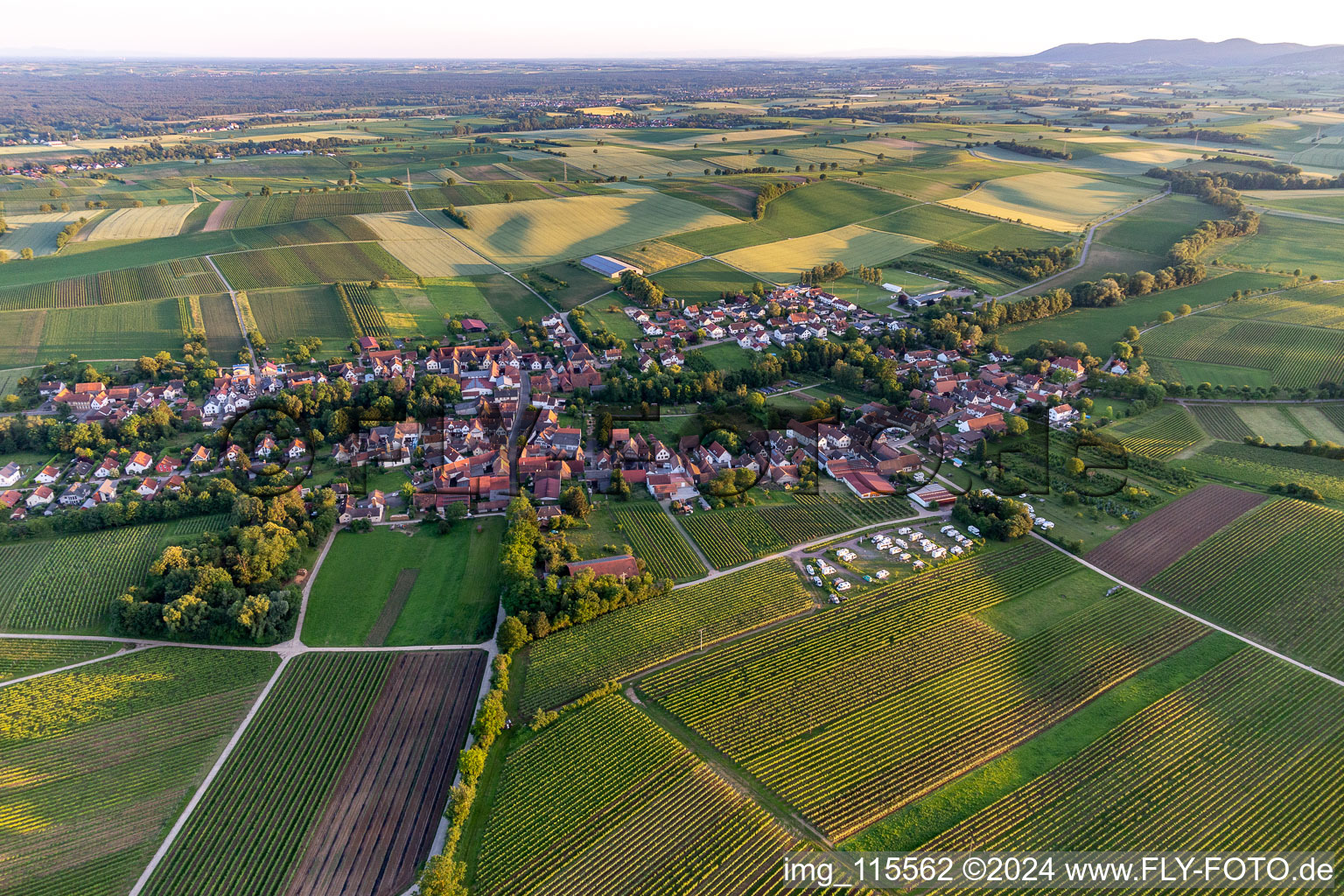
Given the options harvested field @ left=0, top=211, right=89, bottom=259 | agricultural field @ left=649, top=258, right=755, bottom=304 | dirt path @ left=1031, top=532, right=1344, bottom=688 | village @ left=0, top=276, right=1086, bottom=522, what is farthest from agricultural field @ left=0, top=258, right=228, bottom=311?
dirt path @ left=1031, top=532, right=1344, bottom=688

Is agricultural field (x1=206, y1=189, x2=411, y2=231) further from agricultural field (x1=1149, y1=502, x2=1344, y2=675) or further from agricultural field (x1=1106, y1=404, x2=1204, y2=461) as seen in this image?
agricultural field (x1=1149, y1=502, x2=1344, y2=675)

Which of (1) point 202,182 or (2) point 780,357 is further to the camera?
(1) point 202,182

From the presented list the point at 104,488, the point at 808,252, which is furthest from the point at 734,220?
the point at 104,488

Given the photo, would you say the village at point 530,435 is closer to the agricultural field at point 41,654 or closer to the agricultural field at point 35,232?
the agricultural field at point 41,654

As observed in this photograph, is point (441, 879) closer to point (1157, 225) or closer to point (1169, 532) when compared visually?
point (1169, 532)

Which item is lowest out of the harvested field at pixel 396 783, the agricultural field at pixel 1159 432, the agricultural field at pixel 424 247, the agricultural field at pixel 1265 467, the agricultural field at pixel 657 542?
Answer: the harvested field at pixel 396 783

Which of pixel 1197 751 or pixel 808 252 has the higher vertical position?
pixel 808 252

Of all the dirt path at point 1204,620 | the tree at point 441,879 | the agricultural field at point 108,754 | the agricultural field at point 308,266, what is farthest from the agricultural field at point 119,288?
the dirt path at point 1204,620

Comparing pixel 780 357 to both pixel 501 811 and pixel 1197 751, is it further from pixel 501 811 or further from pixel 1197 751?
pixel 501 811
